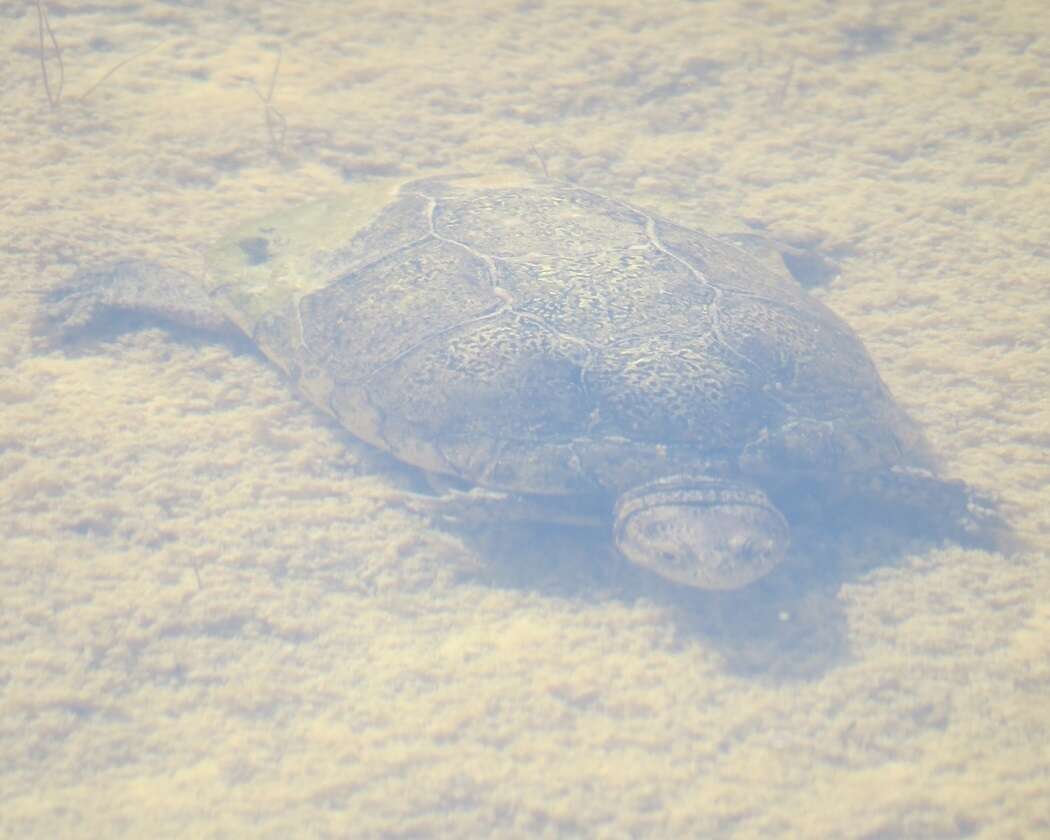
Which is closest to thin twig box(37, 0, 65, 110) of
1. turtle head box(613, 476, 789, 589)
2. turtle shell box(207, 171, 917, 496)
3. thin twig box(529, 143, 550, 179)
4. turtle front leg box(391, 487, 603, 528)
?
turtle shell box(207, 171, 917, 496)

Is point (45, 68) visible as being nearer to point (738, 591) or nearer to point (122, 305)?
point (122, 305)

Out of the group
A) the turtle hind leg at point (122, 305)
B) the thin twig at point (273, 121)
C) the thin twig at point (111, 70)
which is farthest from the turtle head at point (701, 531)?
the thin twig at point (111, 70)

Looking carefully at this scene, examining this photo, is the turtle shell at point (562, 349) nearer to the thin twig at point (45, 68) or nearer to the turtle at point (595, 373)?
the turtle at point (595, 373)

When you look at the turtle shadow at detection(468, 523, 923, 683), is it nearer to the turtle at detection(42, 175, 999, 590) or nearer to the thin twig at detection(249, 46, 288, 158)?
the turtle at detection(42, 175, 999, 590)

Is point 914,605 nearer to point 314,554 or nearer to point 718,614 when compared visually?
point 718,614

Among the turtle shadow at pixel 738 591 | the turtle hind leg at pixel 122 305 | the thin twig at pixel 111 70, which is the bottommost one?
the turtle shadow at pixel 738 591

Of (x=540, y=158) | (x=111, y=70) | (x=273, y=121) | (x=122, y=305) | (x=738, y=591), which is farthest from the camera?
(x=111, y=70)

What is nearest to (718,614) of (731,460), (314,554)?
(731,460)

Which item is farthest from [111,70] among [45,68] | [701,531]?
[701,531]
